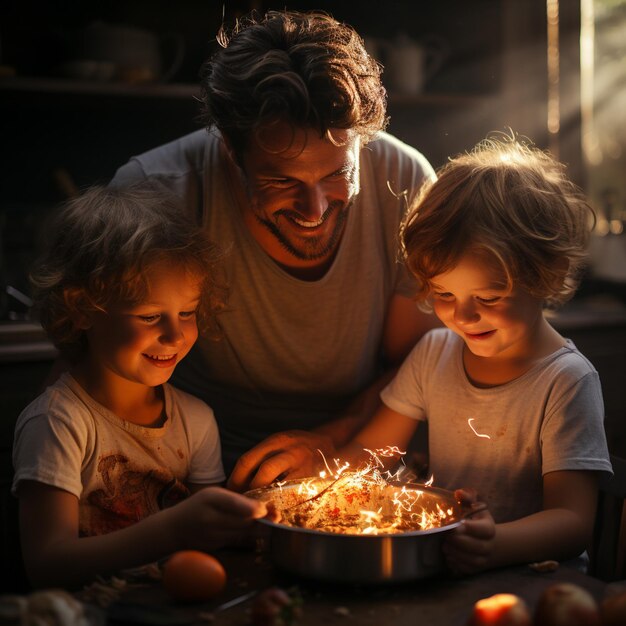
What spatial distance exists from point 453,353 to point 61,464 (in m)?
0.72

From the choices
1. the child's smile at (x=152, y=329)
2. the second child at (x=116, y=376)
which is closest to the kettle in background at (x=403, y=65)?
the second child at (x=116, y=376)

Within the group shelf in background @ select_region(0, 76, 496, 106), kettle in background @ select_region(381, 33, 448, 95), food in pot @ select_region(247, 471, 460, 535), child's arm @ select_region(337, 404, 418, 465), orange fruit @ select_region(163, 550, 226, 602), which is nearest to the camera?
orange fruit @ select_region(163, 550, 226, 602)

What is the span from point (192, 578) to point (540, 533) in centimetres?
49

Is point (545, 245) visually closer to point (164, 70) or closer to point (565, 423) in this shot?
point (565, 423)

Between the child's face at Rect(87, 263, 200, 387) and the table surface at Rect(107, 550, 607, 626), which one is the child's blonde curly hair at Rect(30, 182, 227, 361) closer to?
the child's face at Rect(87, 263, 200, 387)

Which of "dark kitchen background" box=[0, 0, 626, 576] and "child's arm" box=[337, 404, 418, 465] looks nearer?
"child's arm" box=[337, 404, 418, 465]

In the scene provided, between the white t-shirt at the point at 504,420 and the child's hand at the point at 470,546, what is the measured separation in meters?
0.25

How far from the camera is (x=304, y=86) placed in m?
1.47

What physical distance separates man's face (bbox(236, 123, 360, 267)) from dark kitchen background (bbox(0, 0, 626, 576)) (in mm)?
964

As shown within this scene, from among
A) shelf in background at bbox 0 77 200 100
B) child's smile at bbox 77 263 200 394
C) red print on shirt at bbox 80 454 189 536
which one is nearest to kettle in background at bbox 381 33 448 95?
shelf in background at bbox 0 77 200 100

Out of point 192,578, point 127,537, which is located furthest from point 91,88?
point 192,578

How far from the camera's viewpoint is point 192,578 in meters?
1.04

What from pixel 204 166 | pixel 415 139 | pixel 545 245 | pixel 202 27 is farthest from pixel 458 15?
pixel 545 245

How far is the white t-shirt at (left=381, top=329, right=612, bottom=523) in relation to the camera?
4.45 feet
